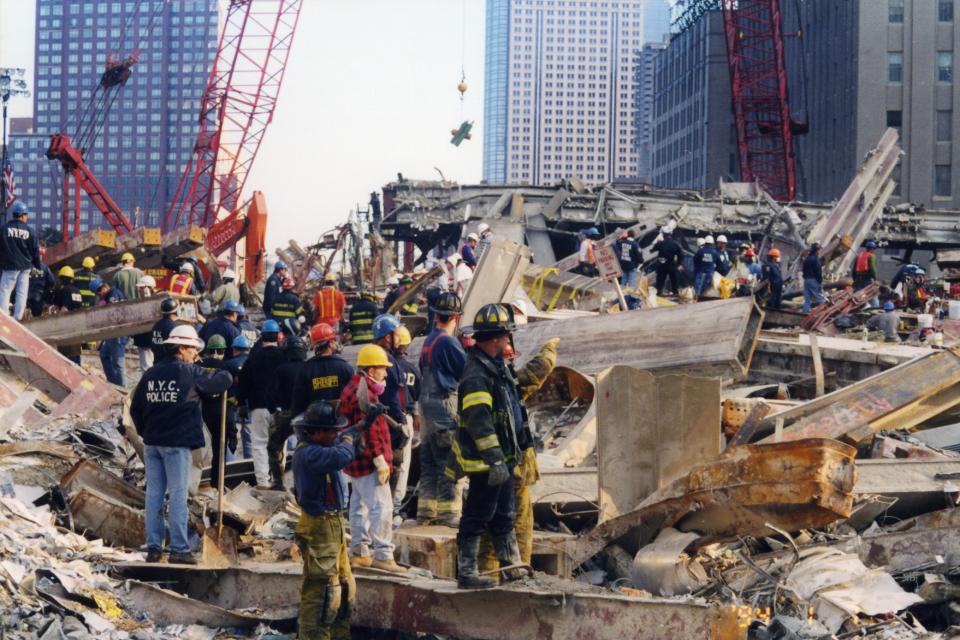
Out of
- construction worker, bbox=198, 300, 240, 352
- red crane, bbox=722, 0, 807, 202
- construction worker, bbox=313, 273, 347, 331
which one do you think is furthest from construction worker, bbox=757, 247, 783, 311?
red crane, bbox=722, 0, 807, 202

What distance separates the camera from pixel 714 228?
34406 mm

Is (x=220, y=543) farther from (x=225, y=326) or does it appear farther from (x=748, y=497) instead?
(x=748, y=497)

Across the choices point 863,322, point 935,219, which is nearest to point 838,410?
point 863,322

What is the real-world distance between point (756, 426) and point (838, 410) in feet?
2.58

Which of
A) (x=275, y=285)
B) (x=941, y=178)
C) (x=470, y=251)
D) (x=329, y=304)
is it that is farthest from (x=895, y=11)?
(x=329, y=304)

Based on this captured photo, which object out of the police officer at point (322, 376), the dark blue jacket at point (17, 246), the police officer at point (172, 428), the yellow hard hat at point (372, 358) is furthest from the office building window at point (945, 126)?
the police officer at point (172, 428)

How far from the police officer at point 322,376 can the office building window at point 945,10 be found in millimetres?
59109

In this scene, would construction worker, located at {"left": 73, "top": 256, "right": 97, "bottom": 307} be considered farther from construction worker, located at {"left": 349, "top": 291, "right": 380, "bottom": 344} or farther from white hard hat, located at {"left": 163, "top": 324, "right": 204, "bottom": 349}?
white hard hat, located at {"left": 163, "top": 324, "right": 204, "bottom": 349}

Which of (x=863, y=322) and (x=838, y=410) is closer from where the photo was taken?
(x=838, y=410)

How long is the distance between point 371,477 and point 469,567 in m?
1.04

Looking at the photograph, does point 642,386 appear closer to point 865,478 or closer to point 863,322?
point 865,478

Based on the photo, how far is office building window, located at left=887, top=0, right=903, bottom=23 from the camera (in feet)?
199

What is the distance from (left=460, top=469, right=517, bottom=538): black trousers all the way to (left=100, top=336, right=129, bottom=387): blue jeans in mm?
9712

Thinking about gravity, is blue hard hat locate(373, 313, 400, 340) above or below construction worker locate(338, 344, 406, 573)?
above
